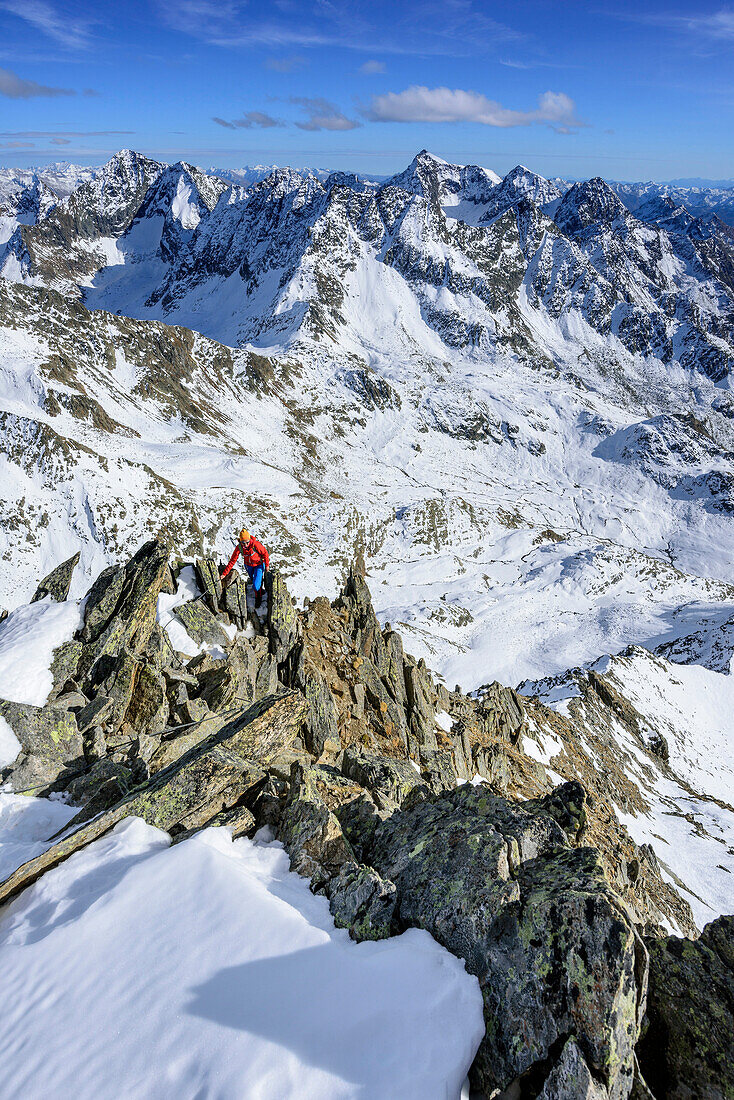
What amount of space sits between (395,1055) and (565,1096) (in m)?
1.89

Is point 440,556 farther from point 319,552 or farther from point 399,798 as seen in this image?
point 399,798

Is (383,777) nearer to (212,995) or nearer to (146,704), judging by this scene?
(212,995)

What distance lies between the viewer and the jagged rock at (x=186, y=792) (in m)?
9.02

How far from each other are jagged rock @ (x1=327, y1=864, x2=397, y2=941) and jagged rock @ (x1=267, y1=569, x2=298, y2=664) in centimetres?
1266

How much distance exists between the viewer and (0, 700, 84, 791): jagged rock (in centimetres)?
1252

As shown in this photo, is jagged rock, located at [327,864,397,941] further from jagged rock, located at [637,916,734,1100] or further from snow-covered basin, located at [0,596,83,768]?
snow-covered basin, located at [0,596,83,768]

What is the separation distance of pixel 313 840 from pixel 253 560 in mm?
13628

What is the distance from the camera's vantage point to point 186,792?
33.6ft

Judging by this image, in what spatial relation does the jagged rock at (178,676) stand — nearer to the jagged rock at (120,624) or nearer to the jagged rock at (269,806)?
the jagged rock at (120,624)

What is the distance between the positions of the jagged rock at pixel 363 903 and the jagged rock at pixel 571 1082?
2576mm

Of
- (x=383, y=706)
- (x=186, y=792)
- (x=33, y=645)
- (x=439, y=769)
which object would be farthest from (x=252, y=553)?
(x=186, y=792)

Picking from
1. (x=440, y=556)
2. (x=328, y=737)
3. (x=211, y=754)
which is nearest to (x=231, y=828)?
(x=211, y=754)

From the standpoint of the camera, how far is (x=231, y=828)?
9.91m

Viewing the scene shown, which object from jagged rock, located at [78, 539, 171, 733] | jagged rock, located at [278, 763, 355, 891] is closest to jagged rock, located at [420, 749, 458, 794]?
jagged rock, located at [278, 763, 355, 891]
